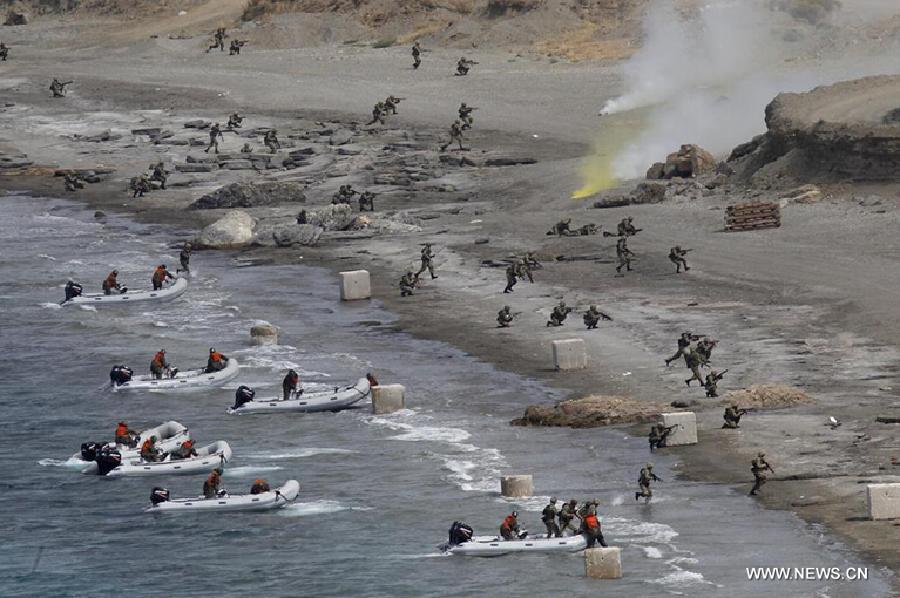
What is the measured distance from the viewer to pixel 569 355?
65812 millimetres

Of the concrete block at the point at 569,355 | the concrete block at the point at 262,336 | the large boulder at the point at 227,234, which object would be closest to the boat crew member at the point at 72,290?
the large boulder at the point at 227,234

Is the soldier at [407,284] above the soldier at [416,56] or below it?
below

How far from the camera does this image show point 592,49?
5340 inches

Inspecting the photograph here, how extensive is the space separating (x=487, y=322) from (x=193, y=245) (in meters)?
25.8

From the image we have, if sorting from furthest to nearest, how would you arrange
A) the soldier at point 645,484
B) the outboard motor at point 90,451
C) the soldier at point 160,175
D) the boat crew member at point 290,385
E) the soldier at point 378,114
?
the soldier at point 378,114
the soldier at point 160,175
the boat crew member at point 290,385
the outboard motor at point 90,451
the soldier at point 645,484

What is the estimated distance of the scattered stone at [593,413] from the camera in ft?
192

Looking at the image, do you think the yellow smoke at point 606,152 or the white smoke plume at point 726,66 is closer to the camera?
the yellow smoke at point 606,152

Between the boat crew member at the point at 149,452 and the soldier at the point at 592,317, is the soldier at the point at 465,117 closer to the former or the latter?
the soldier at the point at 592,317

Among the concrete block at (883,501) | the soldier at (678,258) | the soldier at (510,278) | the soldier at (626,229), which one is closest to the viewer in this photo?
the concrete block at (883,501)

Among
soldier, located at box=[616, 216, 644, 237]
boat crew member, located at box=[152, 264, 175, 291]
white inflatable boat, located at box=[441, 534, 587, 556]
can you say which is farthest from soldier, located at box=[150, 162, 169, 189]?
white inflatable boat, located at box=[441, 534, 587, 556]

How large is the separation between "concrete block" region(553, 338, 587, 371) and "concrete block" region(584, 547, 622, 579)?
20.9 m

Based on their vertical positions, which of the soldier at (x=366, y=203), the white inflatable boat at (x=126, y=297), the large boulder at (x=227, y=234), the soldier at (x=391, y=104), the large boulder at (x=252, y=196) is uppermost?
the soldier at (x=391, y=104)

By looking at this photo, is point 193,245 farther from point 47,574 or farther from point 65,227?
point 47,574

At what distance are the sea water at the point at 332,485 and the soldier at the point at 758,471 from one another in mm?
538
